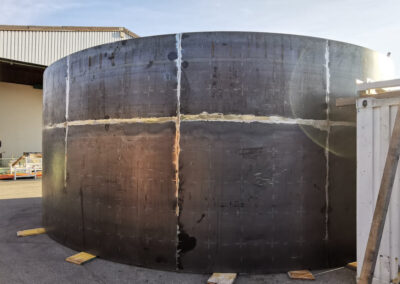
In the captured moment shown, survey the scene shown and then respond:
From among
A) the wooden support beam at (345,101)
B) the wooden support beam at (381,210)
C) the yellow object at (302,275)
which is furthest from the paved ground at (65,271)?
the wooden support beam at (345,101)

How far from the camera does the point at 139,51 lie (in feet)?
18.4

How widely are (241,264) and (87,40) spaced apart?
21.8m

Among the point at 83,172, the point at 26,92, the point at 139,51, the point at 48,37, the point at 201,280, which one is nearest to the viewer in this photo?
the point at 201,280

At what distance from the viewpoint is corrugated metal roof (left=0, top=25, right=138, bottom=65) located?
65.6 ft

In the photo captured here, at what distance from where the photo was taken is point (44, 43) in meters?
21.3

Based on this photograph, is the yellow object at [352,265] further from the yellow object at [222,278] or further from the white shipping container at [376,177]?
the yellow object at [222,278]

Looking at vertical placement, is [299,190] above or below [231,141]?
below

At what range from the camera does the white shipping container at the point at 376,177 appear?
436 cm

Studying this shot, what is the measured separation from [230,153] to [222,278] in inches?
81.5

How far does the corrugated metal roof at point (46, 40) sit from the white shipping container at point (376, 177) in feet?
71.2

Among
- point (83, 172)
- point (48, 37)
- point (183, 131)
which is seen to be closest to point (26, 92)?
point (48, 37)

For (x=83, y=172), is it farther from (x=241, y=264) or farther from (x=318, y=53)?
(x=318, y=53)

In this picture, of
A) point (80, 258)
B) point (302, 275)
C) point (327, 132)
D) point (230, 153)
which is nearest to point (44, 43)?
point (80, 258)

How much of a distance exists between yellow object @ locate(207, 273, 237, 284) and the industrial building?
20.7 meters
